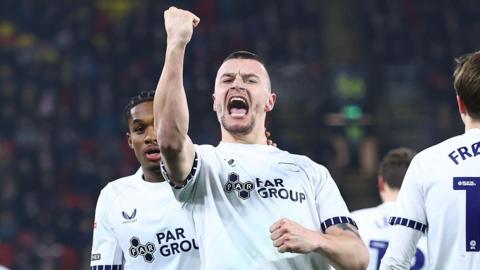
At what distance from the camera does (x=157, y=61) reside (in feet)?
58.3

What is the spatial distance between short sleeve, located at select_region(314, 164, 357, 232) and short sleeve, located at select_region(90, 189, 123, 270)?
1.17 metres

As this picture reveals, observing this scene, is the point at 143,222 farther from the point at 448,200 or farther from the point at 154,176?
the point at 448,200

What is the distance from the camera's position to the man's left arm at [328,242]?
3826 mm

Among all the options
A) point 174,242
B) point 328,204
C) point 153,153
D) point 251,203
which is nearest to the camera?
point 251,203

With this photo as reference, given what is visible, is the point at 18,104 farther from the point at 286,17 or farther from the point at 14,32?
the point at 286,17

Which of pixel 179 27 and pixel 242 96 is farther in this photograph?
pixel 242 96

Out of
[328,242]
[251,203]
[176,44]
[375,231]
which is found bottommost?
[328,242]

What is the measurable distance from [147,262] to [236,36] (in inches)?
556

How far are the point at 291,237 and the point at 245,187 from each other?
0.45 m

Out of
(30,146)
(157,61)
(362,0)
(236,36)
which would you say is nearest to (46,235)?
(30,146)

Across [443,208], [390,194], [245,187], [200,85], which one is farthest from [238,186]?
[200,85]

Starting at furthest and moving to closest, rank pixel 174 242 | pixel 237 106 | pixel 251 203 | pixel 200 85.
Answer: pixel 200 85
pixel 174 242
pixel 237 106
pixel 251 203

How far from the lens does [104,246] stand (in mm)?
4922

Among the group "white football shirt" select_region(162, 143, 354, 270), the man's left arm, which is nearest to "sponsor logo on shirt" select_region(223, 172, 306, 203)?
"white football shirt" select_region(162, 143, 354, 270)
